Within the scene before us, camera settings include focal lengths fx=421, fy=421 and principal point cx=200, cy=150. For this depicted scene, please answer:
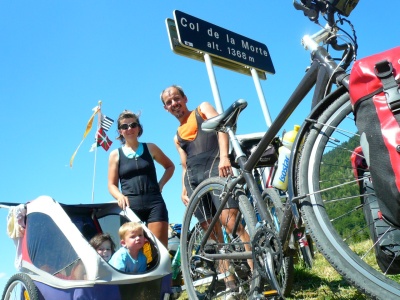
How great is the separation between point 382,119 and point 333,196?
43 cm

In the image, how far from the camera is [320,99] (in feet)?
5.98

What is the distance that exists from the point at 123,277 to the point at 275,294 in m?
1.16

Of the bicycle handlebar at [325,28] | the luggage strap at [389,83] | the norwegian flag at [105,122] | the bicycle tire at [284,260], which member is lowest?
the bicycle tire at [284,260]

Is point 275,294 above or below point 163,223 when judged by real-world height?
below

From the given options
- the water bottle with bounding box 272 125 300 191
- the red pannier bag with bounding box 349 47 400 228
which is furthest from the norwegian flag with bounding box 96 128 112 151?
the red pannier bag with bounding box 349 47 400 228

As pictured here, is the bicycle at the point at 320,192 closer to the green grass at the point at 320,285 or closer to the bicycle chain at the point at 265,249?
the bicycle chain at the point at 265,249

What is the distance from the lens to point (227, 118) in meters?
2.56

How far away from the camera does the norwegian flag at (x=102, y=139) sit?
8.55 metres

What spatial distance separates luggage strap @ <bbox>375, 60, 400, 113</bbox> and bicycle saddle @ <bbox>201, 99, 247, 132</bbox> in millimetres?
1123

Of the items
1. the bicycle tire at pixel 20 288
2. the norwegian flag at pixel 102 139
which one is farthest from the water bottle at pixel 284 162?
the norwegian flag at pixel 102 139

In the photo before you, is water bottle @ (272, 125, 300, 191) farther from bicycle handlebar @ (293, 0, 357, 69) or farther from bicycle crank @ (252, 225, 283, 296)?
bicycle handlebar @ (293, 0, 357, 69)

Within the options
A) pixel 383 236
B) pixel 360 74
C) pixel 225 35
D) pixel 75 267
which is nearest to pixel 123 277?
pixel 75 267

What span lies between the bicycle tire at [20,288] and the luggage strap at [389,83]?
257cm

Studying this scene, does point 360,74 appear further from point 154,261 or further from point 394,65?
point 154,261
